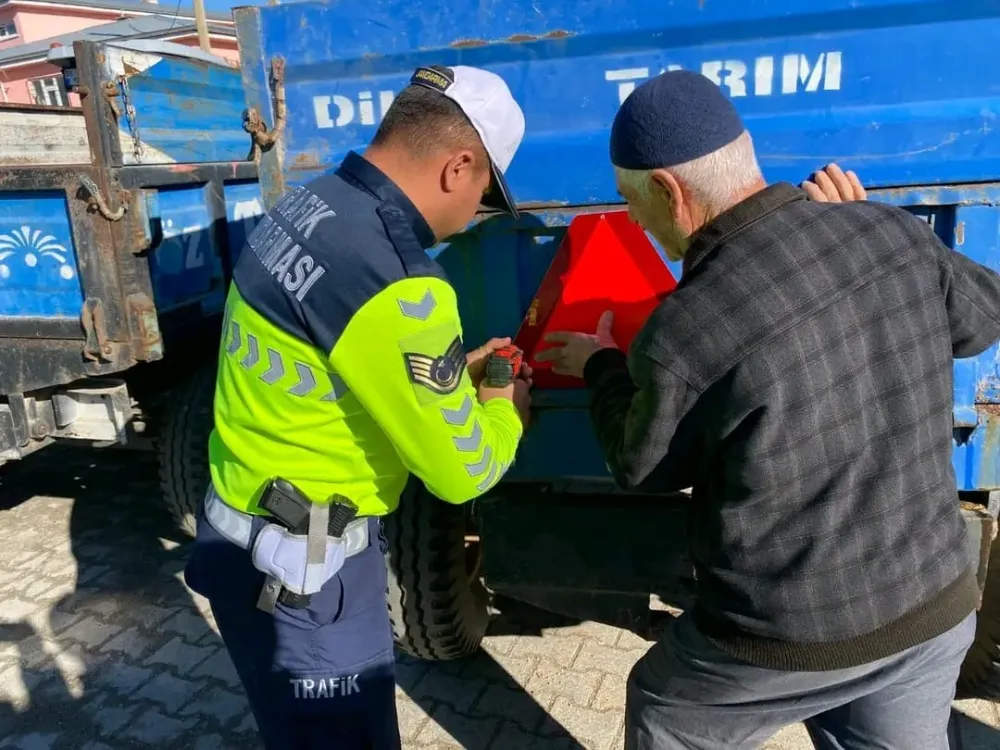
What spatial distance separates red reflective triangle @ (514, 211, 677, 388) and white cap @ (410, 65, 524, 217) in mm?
386

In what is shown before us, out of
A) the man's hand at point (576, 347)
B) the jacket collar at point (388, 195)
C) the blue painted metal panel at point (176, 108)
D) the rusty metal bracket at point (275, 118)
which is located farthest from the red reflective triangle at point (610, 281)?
the blue painted metal panel at point (176, 108)

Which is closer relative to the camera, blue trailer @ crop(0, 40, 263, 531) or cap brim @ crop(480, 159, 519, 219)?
cap brim @ crop(480, 159, 519, 219)

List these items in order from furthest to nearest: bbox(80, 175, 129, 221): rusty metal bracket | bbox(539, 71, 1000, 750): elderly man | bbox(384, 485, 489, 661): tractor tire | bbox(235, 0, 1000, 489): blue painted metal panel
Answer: bbox(80, 175, 129, 221): rusty metal bracket
bbox(384, 485, 489, 661): tractor tire
bbox(235, 0, 1000, 489): blue painted metal panel
bbox(539, 71, 1000, 750): elderly man

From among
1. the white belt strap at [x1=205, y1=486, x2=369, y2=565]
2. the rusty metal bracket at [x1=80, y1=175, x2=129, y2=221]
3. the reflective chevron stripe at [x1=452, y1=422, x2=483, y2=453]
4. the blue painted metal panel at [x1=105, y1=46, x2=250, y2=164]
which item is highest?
the blue painted metal panel at [x1=105, y1=46, x2=250, y2=164]

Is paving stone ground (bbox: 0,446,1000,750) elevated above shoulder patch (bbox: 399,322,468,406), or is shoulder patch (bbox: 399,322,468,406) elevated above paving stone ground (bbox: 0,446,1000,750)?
shoulder patch (bbox: 399,322,468,406)

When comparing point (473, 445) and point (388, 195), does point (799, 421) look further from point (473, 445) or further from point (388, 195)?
point (388, 195)

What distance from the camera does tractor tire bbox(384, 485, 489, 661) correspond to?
8.37ft

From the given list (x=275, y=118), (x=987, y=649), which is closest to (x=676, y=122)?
(x=275, y=118)

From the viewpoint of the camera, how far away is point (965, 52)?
1.91 metres

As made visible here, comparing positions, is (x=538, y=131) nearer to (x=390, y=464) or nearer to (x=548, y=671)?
(x=390, y=464)

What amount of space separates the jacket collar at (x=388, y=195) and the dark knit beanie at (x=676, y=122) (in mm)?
425

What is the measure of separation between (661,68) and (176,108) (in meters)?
2.66

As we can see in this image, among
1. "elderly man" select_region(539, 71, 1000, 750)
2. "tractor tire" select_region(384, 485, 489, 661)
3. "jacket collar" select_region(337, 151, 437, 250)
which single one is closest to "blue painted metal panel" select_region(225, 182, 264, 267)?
"tractor tire" select_region(384, 485, 489, 661)

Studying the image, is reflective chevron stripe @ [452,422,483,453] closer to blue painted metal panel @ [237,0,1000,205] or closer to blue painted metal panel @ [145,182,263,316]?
blue painted metal panel @ [237,0,1000,205]
